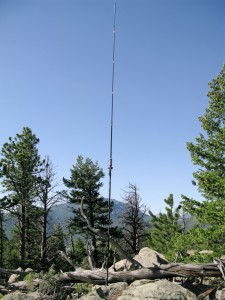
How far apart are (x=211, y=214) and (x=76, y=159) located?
68.3 ft

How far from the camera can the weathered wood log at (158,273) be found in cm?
1083

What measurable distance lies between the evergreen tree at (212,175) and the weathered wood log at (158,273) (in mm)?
2281

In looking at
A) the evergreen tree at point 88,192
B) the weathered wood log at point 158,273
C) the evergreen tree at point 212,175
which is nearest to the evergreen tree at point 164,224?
the evergreen tree at point 88,192

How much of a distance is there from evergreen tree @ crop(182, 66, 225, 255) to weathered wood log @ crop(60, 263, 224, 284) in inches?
89.8

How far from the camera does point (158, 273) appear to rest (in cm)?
1109

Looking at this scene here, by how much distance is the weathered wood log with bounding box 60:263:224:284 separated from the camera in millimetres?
10828

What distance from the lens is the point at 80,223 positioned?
3072 centimetres

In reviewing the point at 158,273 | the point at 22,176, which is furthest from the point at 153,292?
the point at 22,176

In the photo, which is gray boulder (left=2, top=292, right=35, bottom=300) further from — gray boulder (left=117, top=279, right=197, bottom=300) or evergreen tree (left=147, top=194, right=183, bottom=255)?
evergreen tree (left=147, top=194, right=183, bottom=255)

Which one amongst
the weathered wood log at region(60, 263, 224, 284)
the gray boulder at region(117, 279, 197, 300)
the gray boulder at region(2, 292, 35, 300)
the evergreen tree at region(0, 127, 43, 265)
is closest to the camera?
the gray boulder at region(117, 279, 197, 300)

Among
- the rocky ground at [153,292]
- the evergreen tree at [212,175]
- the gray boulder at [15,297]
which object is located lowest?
the gray boulder at [15,297]

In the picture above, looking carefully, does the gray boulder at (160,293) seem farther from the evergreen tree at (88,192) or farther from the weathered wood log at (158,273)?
the evergreen tree at (88,192)

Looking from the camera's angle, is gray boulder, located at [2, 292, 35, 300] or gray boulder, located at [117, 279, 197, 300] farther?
gray boulder, located at [2, 292, 35, 300]

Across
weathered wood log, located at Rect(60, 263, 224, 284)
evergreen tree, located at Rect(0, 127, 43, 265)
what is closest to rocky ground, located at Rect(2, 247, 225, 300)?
weathered wood log, located at Rect(60, 263, 224, 284)
